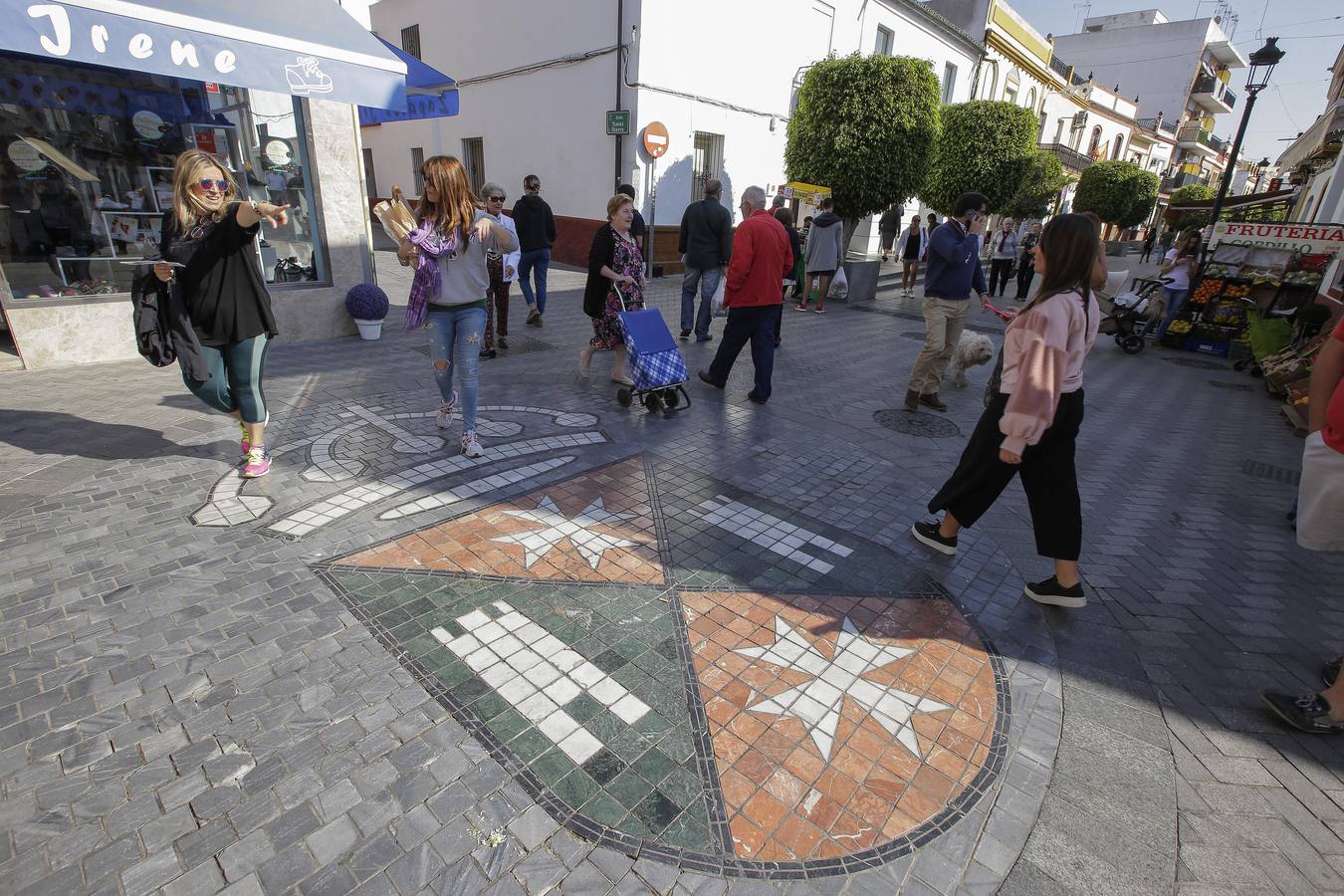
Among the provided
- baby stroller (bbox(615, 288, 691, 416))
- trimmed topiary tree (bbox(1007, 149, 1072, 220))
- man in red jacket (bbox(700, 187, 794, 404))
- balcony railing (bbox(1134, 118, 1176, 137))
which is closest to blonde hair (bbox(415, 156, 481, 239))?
baby stroller (bbox(615, 288, 691, 416))

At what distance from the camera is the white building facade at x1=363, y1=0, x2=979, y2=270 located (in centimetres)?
1391

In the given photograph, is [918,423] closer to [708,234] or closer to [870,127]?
[708,234]

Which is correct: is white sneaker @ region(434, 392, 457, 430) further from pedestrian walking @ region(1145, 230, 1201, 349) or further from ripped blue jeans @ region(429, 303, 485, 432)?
pedestrian walking @ region(1145, 230, 1201, 349)

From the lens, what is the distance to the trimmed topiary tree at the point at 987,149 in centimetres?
1767

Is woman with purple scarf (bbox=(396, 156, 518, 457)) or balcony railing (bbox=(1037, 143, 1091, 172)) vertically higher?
balcony railing (bbox=(1037, 143, 1091, 172))

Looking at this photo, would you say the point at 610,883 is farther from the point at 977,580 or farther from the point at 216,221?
the point at 216,221

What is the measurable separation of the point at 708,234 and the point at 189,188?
18.7ft

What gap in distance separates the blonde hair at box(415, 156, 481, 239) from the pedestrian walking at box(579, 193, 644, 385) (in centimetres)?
159

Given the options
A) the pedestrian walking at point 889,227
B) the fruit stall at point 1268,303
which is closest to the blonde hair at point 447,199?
the fruit stall at point 1268,303

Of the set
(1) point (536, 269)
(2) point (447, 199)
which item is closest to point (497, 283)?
(1) point (536, 269)

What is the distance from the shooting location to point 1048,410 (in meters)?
2.99

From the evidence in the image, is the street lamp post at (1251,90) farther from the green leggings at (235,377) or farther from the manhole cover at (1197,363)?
the green leggings at (235,377)

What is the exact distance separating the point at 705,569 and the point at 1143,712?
6.73ft

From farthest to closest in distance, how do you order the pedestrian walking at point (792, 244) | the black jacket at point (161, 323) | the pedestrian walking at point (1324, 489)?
1. the pedestrian walking at point (792, 244)
2. the black jacket at point (161, 323)
3. the pedestrian walking at point (1324, 489)
